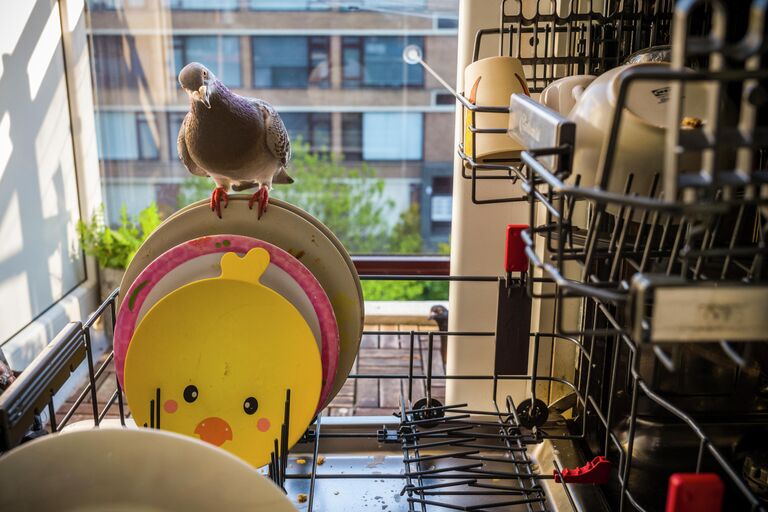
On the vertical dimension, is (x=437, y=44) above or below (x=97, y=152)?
above

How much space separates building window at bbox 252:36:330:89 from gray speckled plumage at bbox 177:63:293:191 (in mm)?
887

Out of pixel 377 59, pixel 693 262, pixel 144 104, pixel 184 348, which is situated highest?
pixel 377 59

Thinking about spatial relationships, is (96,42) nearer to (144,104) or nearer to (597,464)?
(144,104)

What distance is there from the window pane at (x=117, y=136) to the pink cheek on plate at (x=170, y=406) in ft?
4.43

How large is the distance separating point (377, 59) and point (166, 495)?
4.98ft

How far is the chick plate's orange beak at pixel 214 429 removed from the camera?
2.35 feet

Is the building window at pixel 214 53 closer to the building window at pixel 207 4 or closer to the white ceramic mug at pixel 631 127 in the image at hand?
the building window at pixel 207 4

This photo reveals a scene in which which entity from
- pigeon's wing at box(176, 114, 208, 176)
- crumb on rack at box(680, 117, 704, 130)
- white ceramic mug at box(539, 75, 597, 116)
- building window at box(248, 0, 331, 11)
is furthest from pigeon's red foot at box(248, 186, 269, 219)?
building window at box(248, 0, 331, 11)

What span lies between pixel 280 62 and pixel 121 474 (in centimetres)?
152

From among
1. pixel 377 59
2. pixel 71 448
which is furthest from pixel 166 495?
pixel 377 59

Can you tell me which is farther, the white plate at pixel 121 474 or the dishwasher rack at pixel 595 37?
the dishwasher rack at pixel 595 37

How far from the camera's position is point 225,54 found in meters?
1.82

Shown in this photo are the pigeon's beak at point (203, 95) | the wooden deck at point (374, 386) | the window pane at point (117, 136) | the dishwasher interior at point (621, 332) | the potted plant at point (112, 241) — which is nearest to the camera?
the dishwasher interior at point (621, 332)

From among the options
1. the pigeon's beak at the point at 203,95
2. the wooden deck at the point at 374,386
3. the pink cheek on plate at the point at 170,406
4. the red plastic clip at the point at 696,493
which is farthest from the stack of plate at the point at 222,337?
the wooden deck at the point at 374,386
